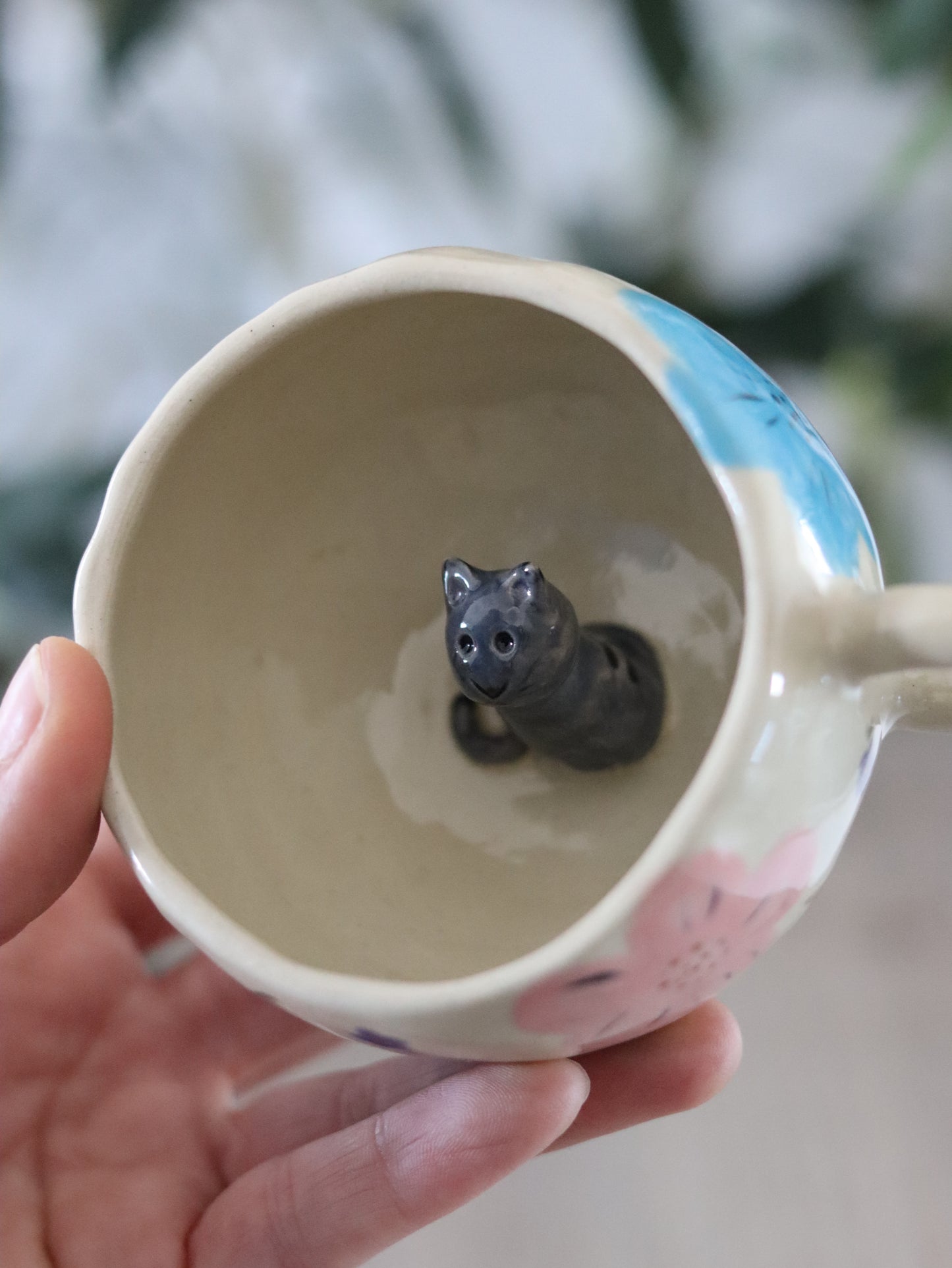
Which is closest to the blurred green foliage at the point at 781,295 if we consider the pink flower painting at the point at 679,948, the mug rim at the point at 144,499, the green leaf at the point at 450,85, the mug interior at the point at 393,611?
the green leaf at the point at 450,85

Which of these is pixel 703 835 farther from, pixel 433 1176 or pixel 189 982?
pixel 189 982

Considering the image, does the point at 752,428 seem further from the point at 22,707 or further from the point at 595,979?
the point at 22,707

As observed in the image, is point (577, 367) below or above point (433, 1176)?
above

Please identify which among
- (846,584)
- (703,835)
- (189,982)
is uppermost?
(846,584)

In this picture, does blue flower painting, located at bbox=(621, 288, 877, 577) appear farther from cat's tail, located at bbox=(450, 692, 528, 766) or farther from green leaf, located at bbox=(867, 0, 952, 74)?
green leaf, located at bbox=(867, 0, 952, 74)

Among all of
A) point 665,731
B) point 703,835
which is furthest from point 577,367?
point 703,835

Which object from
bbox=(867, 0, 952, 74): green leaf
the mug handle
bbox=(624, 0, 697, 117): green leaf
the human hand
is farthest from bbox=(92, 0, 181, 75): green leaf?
the mug handle

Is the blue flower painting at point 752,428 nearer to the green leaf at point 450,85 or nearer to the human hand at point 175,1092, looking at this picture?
the human hand at point 175,1092
